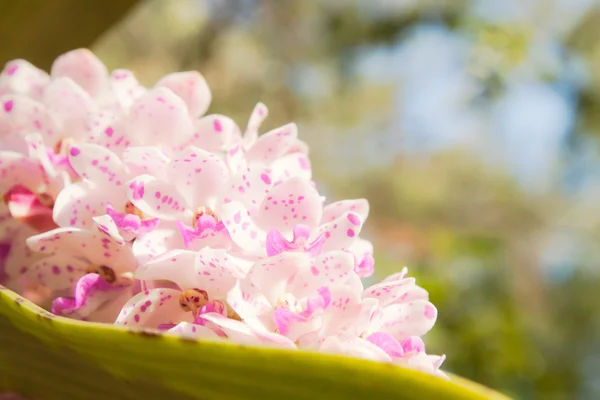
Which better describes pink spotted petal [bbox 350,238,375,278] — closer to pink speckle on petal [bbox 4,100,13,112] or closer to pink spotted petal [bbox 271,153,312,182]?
pink spotted petal [bbox 271,153,312,182]

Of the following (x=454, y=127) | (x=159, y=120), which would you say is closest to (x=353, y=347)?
(x=159, y=120)

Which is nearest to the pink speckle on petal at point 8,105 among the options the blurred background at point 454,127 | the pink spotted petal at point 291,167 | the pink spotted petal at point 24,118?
the pink spotted petal at point 24,118

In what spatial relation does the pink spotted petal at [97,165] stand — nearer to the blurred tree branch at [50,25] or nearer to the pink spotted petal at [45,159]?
the pink spotted petal at [45,159]

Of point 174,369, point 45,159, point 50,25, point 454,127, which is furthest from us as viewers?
point 454,127

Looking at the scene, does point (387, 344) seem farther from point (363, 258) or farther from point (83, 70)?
point (83, 70)

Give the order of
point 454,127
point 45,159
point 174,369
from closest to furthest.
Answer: point 174,369 < point 45,159 < point 454,127

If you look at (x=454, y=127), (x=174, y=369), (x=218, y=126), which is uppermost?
(x=454, y=127)

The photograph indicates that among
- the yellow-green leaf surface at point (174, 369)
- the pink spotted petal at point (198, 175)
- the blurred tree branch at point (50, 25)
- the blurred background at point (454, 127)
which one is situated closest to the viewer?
the yellow-green leaf surface at point (174, 369)
